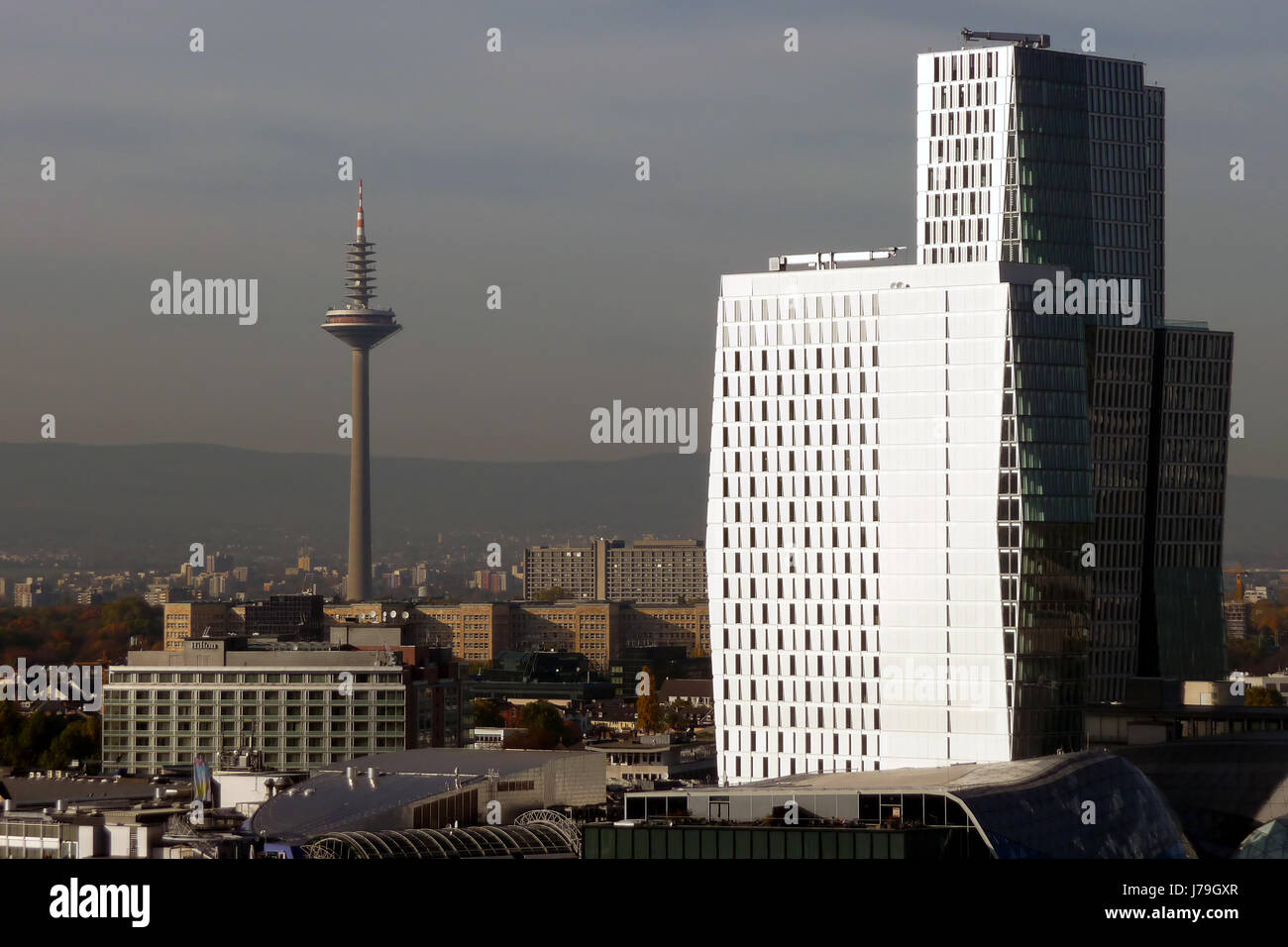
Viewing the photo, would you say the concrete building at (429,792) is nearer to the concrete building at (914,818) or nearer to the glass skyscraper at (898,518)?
the concrete building at (914,818)

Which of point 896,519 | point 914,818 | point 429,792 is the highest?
point 896,519

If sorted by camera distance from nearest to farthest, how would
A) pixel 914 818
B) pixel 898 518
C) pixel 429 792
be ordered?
pixel 914 818, pixel 429 792, pixel 898 518

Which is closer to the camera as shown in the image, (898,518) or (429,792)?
(429,792)

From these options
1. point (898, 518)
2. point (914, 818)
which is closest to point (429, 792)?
point (914, 818)

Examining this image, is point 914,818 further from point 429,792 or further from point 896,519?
point 896,519

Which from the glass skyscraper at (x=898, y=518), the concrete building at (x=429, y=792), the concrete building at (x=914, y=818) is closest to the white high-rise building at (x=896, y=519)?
the glass skyscraper at (x=898, y=518)

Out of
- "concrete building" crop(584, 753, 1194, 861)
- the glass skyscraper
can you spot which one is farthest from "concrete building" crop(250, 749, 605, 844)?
the glass skyscraper
